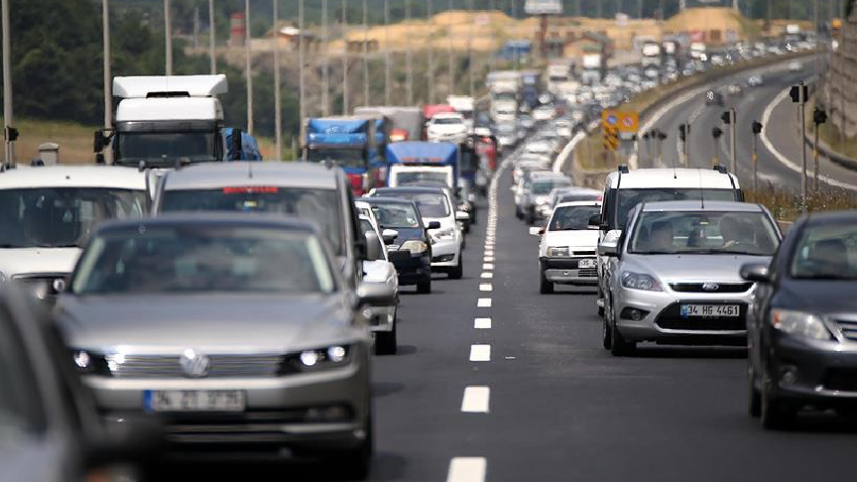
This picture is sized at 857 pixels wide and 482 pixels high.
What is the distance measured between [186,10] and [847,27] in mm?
93126

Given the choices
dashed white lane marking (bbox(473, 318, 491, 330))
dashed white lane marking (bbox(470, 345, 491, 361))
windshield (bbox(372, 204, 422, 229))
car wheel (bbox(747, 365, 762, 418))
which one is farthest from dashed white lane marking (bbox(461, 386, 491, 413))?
windshield (bbox(372, 204, 422, 229))

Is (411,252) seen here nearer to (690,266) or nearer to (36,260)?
(690,266)

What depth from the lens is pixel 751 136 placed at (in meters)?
134

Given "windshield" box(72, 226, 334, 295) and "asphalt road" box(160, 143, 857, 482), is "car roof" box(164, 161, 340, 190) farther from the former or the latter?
"windshield" box(72, 226, 334, 295)

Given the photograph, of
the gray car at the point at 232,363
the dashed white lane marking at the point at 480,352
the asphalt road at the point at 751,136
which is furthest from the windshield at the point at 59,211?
the asphalt road at the point at 751,136

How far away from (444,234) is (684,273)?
17.2 metres

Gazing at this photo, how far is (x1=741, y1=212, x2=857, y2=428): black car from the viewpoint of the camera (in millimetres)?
12906

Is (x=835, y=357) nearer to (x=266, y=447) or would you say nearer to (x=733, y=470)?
(x=733, y=470)

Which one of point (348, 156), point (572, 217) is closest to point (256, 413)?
point (572, 217)

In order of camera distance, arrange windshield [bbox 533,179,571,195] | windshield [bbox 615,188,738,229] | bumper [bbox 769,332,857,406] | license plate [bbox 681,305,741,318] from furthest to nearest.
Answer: windshield [bbox 533,179,571,195], windshield [bbox 615,188,738,229], license plate [bbox 681,305,741,318], bumper [bbox 769,332,857,406]

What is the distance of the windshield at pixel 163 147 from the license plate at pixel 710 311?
71.1 feet

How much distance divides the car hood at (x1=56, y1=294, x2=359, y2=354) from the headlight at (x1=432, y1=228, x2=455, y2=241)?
2501 centimetres

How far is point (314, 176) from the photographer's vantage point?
1547 cm

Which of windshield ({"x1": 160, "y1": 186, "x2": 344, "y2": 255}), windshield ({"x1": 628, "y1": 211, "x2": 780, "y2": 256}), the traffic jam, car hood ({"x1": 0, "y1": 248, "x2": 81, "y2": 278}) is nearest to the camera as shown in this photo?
the traffic jam
